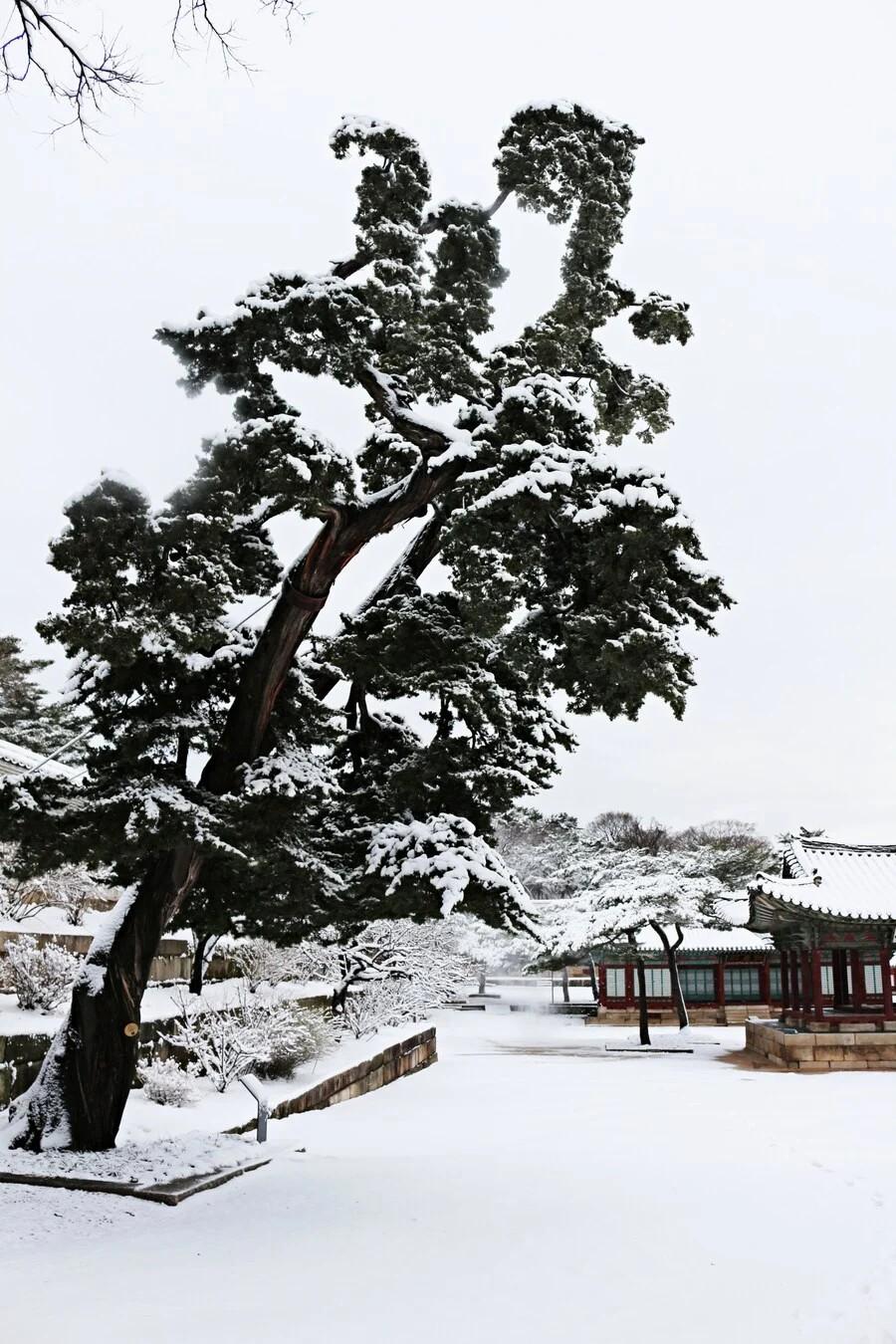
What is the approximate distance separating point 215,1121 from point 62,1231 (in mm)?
4415

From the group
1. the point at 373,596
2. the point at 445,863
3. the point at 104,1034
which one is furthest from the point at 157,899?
the point at 373,596

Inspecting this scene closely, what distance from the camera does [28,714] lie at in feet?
113

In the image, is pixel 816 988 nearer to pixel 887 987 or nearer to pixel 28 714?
pixel 887 987

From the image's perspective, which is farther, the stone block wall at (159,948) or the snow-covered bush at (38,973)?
the stone block wall at (159,948)

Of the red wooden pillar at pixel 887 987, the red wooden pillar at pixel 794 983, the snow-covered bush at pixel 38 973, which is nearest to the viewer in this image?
the snow-covered bush at pixel 38 973

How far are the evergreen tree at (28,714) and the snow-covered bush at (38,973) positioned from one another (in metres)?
16.6

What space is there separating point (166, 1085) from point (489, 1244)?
5.67 m

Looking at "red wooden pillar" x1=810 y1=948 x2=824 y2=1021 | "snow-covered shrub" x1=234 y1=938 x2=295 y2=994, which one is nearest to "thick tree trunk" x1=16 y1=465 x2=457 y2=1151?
"snow-covered shrub" x1=234 y1=938 x2=295 y2=994

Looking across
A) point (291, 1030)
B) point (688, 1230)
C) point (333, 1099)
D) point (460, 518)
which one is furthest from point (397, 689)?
point (333, 1099)

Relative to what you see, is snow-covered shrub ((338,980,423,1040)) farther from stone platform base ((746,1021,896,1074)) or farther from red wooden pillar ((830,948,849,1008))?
red wooden pillar ((830,948,849,1008))

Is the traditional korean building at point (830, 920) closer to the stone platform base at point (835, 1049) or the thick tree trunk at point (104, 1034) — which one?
the stone platform base at point (835, 1049)

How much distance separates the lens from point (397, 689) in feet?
32.2

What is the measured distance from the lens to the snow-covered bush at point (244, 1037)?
41.2ft

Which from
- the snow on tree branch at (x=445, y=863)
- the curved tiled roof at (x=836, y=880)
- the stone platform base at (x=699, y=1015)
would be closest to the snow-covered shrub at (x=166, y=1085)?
the snow on tree branch at (x=445, y=863)
